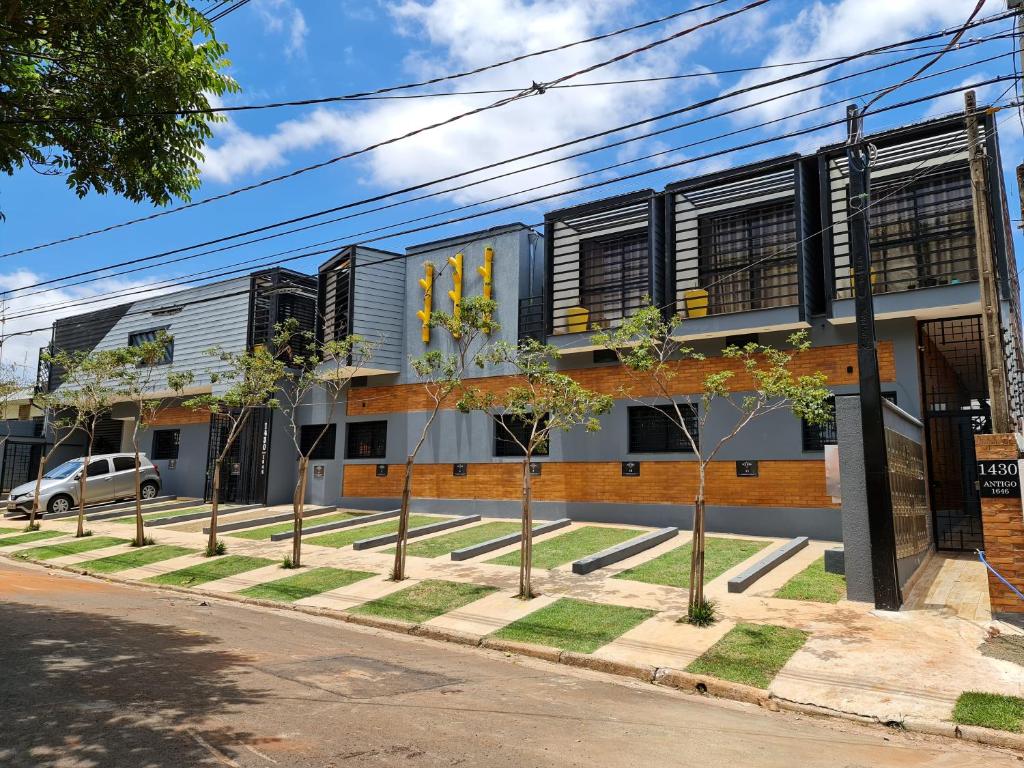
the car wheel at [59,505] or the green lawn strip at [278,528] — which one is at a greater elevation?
the car wheel at [59,505]

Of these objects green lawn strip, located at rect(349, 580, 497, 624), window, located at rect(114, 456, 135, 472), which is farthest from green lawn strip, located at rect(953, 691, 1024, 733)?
window, located at rect(114, 456, 135, 472)

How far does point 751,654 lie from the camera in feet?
26.8

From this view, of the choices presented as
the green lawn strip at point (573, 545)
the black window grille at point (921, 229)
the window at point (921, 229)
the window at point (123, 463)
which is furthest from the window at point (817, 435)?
the window at point (123, 463)

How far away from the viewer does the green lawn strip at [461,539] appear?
15047 millimetres

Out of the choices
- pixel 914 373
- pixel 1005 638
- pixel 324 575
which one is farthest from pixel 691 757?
pixel 914 373

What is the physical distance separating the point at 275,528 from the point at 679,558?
11019mm

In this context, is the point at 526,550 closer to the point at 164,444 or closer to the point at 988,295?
the point at 988,295

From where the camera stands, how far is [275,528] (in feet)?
62.1

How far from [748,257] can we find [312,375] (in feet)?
34.3

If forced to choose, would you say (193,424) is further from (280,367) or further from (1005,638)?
(1005,638)

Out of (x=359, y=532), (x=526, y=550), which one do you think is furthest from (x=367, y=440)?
(x=526, y=550)

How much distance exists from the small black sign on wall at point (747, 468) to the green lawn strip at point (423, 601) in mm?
7064

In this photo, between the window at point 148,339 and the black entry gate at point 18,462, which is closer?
the window at point 148,339

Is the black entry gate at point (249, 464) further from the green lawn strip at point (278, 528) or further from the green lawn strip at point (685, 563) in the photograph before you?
the green lawn strip at point (685, 563)
